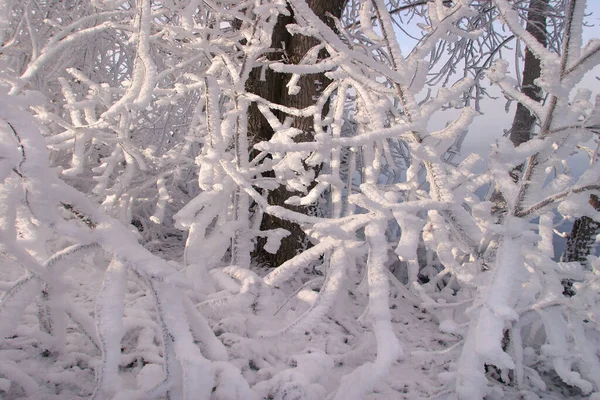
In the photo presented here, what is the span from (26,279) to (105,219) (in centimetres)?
33

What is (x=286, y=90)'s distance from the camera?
303cm

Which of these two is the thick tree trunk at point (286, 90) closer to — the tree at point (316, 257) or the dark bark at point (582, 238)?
the tree at point (316, 257)

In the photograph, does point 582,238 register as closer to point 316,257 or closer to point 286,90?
point 286,90

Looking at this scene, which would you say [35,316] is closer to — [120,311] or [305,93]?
[120,311]

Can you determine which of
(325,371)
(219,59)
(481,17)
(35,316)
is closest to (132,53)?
(219,59)

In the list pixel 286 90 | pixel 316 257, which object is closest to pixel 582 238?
pixel 286 90

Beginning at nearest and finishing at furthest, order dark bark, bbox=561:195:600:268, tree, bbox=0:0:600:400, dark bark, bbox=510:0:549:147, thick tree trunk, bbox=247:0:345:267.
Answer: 1. tree, bbox=0:0:600:400
2. thick tree trunk, bbox=247:0:345:267
3. dark bark, bbox=561:195:600:268
4. dark bark, bbox=510:0:549:147

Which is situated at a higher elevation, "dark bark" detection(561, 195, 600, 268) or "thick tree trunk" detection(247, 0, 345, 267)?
"thick tree trunk" detection(247, 0, 345, 267)

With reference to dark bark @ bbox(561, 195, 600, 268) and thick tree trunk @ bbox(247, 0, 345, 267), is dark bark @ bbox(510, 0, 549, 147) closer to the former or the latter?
dark bark @ bbox(561, 195, 600, 268)

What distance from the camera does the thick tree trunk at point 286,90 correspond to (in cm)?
283

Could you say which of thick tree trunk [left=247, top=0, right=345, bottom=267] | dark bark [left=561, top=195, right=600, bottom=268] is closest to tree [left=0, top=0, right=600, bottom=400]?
thick tree trunk [left=247, top=0, right=345, bottom=267]

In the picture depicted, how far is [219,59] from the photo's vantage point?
7.91 feet

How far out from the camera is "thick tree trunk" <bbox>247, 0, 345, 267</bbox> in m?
2.83

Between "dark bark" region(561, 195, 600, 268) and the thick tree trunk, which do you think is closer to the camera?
the thick tree trunk
